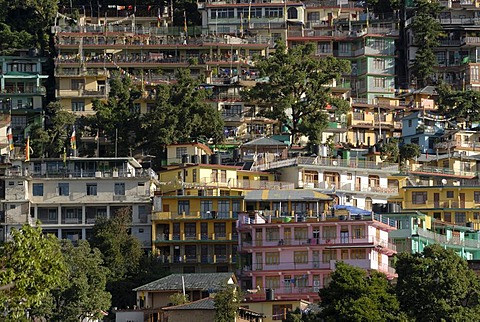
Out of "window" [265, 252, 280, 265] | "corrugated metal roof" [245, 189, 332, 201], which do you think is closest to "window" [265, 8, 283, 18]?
"corrugated metal roof" [245, 189, 332, 201]

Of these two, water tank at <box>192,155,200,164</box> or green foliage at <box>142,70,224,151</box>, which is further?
green foliage at <box>142,70,224,151</box>

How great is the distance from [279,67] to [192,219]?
21.2 metres

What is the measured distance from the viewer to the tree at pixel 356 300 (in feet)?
284

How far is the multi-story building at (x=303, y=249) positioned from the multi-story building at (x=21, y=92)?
115 feet

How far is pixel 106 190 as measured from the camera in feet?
390

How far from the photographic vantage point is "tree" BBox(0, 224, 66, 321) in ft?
224

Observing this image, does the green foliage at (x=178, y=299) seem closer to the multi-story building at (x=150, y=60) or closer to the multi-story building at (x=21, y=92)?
the multi-story building at (x=150, y=60)

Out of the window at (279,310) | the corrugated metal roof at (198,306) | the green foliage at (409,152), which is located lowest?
the window at (279,310)

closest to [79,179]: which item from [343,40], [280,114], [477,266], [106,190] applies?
[106,190]

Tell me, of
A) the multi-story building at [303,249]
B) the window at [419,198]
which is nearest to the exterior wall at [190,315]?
the multi-story building at [303,249]

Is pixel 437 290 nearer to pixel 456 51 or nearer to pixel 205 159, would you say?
pixel 205 159

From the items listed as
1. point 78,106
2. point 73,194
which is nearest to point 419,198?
point 73,194

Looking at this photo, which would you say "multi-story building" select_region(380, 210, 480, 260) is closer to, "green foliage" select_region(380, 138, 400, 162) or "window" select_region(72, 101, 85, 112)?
"green foliage" select_region(380, 138, 400, 162)

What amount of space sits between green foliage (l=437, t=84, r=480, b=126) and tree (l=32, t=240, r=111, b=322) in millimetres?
51595
